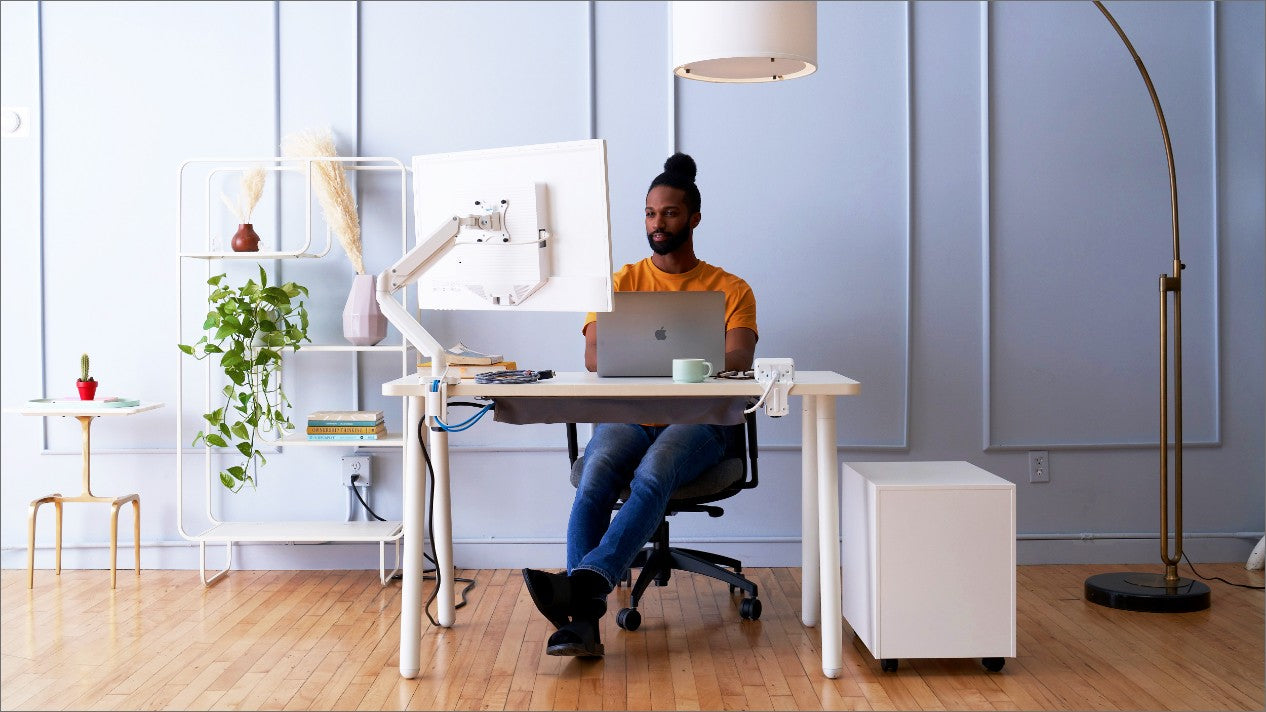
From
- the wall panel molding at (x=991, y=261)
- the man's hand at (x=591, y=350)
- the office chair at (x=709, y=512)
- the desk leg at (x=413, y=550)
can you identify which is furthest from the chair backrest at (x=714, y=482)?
the wall panel molding at (x=991, y=261)

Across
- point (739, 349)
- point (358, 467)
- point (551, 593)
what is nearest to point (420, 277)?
point (551, 593)

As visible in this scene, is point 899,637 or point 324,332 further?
point 324,332

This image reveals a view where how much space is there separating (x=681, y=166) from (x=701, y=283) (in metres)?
0.39

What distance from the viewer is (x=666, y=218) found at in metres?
3.24

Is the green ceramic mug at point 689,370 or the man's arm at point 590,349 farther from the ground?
the man's arm at point 590,349

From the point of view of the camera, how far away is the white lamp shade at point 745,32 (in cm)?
255

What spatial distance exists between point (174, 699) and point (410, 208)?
6.08 feet

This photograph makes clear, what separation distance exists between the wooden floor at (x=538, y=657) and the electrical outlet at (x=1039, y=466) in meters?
0.41

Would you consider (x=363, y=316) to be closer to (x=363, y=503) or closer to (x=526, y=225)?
(x=363, y=503)

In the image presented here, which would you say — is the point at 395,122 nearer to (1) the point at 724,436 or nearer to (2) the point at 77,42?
(2) the point at 77,42

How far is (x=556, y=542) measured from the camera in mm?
3781

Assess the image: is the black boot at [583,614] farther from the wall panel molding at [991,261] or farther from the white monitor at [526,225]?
the wall panel molding at [991,261]

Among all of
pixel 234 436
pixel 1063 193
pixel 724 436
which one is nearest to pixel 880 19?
pixel 1063 193

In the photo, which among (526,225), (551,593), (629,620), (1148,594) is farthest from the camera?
(1148,594)
